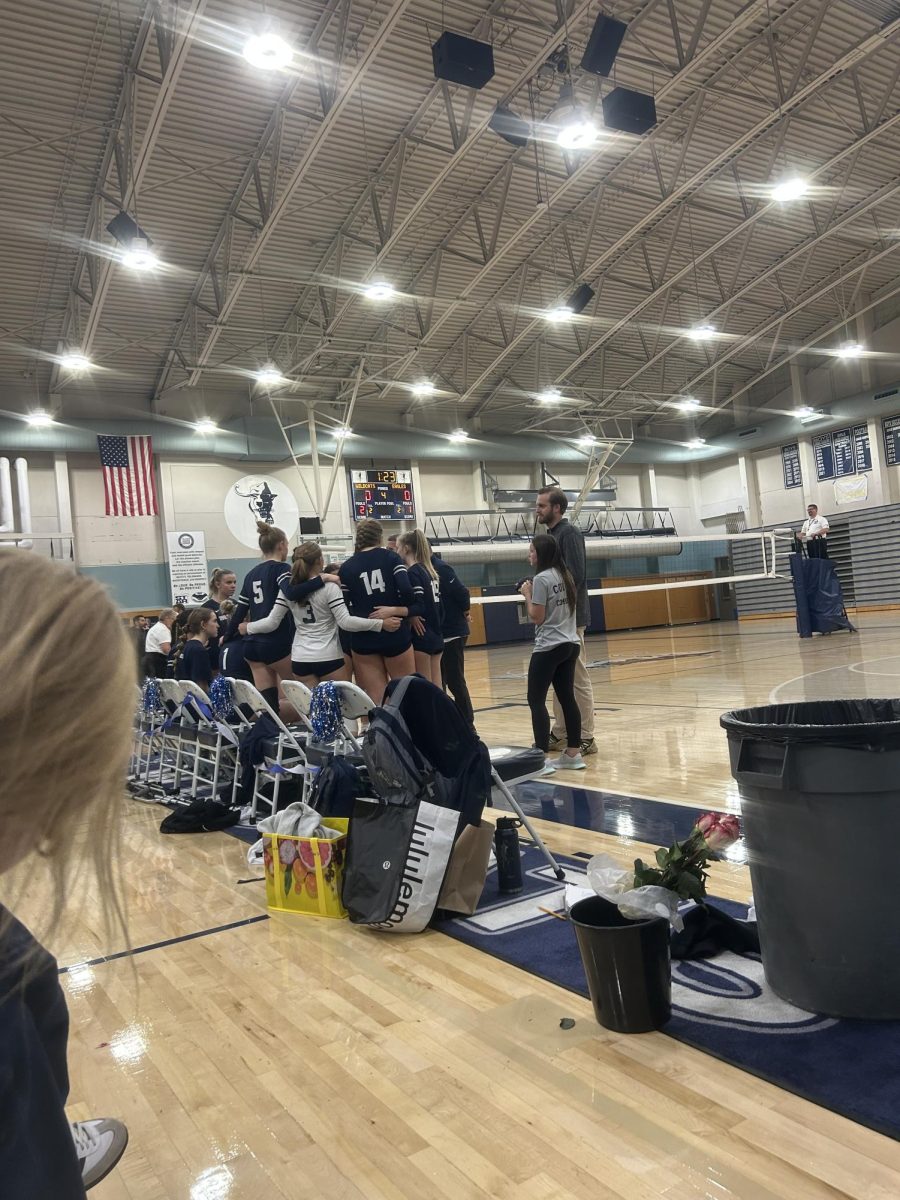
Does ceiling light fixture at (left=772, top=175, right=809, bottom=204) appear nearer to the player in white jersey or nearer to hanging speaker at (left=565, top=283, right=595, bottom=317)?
hanging speaker at (left=565, top=283, right=595, bottom=317)

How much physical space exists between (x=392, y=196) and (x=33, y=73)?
15.2ft

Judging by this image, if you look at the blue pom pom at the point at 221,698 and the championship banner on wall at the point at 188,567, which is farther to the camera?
the championship banner on wall at the point at 188,567

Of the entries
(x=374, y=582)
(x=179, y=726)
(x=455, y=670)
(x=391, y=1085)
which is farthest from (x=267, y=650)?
(x=391, y=1085)

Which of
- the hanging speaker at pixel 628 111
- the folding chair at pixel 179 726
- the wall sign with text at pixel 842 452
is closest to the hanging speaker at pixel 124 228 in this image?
the hanging speaker at pixel 628 111

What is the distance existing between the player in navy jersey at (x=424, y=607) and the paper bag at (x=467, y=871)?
89.2 inches

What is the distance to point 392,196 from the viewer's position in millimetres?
12156

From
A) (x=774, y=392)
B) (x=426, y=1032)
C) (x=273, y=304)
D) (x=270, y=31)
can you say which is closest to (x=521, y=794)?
(x=426, y=1032)

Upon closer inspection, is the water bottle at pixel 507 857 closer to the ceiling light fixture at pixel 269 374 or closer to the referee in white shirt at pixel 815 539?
the referee in white shirt at pixel 815 539

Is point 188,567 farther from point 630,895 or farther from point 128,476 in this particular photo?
point 630,895

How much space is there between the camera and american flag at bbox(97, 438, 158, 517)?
17.0 m

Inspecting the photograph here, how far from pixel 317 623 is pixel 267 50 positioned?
18.9 ft

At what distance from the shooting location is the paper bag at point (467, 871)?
296 cm

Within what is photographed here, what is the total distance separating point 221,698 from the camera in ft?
16.9

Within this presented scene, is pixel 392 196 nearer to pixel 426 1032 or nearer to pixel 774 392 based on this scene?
pixel 426 1032
